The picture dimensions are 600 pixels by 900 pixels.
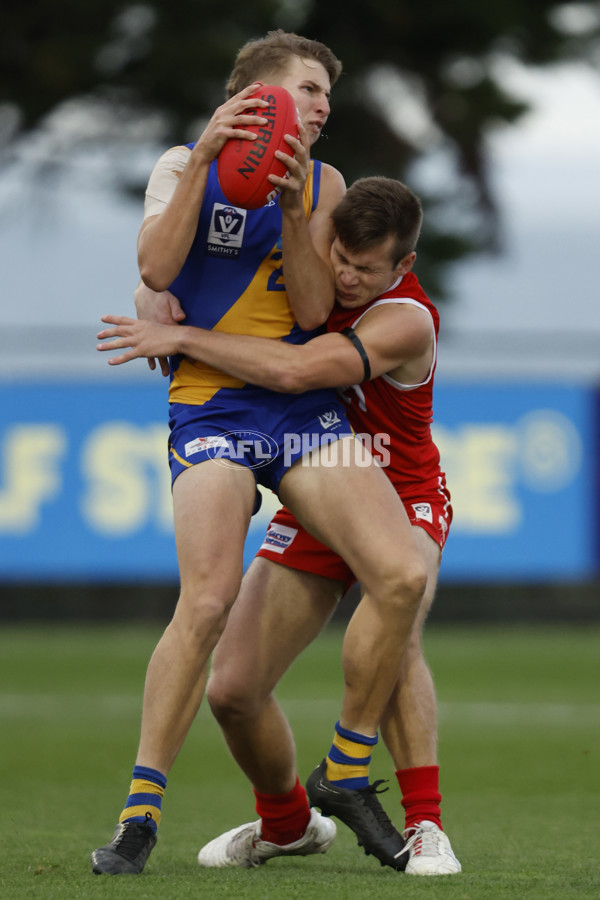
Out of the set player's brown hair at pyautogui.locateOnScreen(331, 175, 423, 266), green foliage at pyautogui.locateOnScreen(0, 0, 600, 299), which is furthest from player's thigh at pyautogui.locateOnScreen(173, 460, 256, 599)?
green foliage at pyautogui.locateOnScreen(0, 0, 600, 299)

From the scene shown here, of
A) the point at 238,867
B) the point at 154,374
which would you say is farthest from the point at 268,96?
the point at 154,374

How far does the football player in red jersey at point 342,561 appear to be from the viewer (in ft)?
13.1

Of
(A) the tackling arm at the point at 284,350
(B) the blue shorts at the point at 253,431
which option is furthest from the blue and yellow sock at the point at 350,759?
(A) the tackling arm at the point at 284,350

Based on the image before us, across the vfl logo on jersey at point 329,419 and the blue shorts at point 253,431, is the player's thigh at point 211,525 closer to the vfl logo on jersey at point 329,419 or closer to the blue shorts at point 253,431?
the blue shorts at point 253,431

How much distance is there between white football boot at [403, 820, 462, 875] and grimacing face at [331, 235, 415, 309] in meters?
1.55

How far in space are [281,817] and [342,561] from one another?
820 millimetres

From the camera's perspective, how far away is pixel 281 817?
437 cm

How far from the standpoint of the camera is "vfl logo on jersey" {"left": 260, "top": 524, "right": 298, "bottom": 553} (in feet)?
14.5

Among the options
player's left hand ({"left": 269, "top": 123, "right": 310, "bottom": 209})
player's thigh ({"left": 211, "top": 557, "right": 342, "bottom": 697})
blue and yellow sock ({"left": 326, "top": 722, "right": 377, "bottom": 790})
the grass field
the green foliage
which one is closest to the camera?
the grass field

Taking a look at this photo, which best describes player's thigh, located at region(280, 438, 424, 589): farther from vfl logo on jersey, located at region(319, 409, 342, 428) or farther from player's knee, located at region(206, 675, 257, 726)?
player's knee, located at region(206, 675, 257, 726)

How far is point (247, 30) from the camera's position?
14742 millimetres

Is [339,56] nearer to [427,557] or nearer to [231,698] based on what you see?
[427,557]

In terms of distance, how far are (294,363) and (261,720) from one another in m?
1.09

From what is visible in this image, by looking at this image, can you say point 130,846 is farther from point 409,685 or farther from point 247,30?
point 247,30
